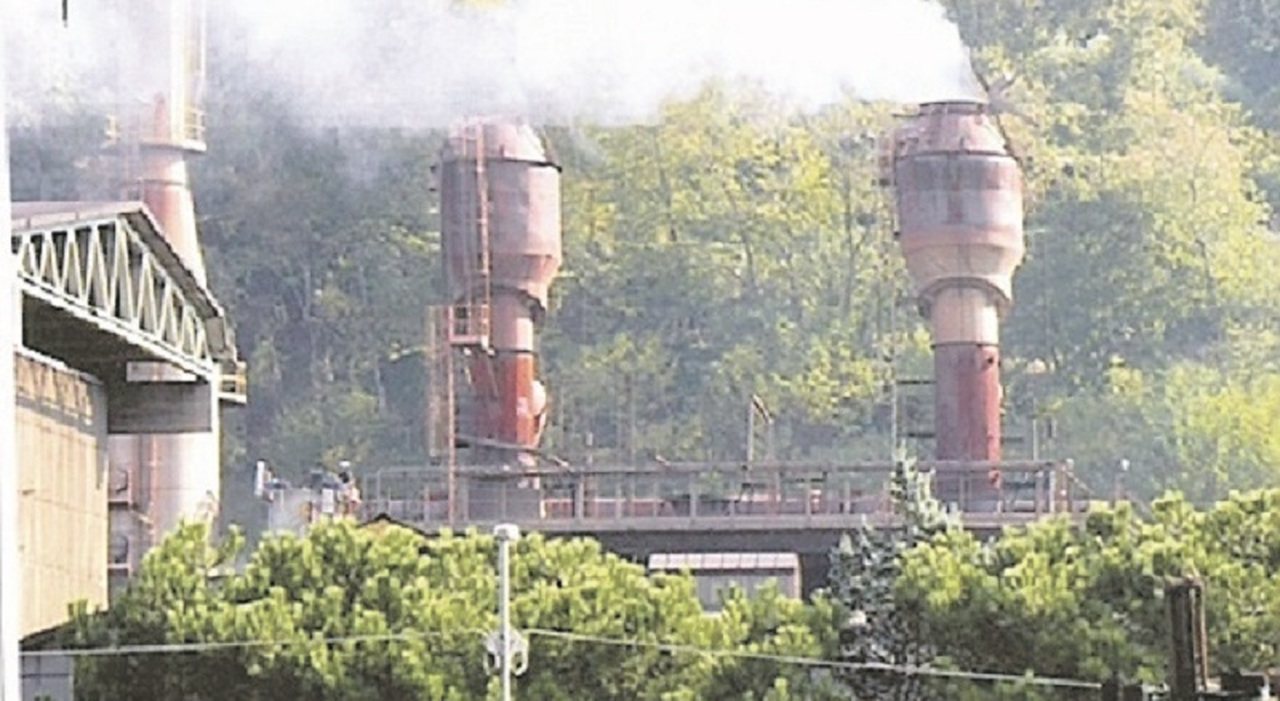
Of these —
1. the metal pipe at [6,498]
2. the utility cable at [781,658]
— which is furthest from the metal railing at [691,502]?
the metal pipe at [6,498]

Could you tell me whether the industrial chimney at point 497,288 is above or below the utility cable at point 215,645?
above

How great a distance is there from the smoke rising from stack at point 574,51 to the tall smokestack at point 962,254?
4.82 m

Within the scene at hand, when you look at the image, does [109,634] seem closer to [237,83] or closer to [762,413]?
[762,413]

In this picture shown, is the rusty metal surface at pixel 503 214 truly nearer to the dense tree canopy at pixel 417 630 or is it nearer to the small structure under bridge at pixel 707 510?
the small structure under bridge at pixel 707 510

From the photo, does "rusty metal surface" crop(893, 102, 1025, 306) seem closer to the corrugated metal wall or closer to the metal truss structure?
the metal truss structure

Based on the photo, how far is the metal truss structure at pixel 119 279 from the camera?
3014cm

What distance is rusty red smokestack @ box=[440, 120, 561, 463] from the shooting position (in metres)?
50.2

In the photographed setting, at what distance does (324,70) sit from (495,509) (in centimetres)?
1954

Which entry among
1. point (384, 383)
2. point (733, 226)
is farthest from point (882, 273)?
point (384, 383)

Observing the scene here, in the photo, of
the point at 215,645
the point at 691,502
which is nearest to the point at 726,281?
the point at 691,502

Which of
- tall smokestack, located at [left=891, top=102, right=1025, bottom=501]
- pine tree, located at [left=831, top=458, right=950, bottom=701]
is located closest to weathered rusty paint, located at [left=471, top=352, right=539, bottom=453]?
tall smokestack, located at [left=891, top=102, right=1025, bottom=501]

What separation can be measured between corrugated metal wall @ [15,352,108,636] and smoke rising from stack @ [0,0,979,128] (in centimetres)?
2245

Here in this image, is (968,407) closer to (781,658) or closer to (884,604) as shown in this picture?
(884,604)

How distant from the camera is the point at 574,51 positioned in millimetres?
59344
